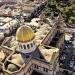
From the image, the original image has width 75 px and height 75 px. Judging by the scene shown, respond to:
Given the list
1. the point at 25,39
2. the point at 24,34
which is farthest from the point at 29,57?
the point at 24,34

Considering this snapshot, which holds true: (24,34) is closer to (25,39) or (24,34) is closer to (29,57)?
→ (25,39)

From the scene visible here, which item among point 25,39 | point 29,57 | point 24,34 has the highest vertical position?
point 24,34

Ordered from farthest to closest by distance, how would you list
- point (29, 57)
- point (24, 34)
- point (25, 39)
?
point (29, 57), point (25, 39), point (24, 34)


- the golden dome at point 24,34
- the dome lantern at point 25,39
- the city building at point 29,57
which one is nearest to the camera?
the city building at point 29,57

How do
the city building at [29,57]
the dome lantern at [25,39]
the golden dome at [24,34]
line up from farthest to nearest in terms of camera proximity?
the dome lantern at [25,39] < the golden dome at [24,34] < the city building at [29,57]

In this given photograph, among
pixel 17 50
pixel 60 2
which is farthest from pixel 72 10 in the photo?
pixel 17 50

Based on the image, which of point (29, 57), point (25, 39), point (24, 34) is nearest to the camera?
point (24, 34)

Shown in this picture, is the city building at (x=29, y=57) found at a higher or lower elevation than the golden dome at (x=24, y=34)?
lower

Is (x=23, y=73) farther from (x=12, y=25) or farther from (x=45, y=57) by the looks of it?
(x=12, y=25)

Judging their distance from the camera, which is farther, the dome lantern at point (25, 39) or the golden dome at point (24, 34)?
the dome lantern at point (25, 39)

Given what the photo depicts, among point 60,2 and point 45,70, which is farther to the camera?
point 60,2

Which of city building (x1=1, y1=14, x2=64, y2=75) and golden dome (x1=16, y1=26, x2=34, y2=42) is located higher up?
golden dome (x1=16, y1=26, x2=34, y2=42)
